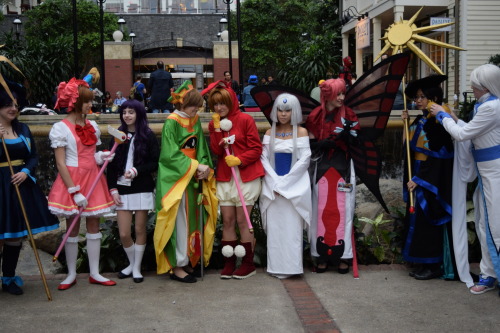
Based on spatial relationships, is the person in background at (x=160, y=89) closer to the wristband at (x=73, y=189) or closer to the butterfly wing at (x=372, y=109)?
the butterfly wing at (x=372, y=109)

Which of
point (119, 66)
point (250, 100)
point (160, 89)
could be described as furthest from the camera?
point (119, 66)

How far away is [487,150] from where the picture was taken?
16.5 feet

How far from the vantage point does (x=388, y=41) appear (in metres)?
5.91

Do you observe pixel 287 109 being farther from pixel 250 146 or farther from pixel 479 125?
pixel 479 125

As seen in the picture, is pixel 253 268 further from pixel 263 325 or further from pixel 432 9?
pixel 432 9

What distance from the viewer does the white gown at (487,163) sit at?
16.1 feet

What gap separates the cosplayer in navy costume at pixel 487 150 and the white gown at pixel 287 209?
135 cm

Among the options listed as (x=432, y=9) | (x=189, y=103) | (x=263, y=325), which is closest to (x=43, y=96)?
(x=432, y=9)

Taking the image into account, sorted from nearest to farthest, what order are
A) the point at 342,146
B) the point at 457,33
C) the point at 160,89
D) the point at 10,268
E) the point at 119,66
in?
the point at 10,268
the point at 342,146
the point at 160,89
the point at 457,33
the point at 119,66

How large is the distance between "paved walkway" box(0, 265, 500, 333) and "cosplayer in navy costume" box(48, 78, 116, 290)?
14.3 inches

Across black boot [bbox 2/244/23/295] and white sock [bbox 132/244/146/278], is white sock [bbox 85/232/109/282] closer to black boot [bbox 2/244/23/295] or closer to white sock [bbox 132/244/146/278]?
white sock [bbox 132/244/146/278]

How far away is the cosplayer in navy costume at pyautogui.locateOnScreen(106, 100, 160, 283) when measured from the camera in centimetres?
540

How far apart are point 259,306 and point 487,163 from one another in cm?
228

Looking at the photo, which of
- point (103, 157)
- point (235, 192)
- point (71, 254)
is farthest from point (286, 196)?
point (71, 254)
